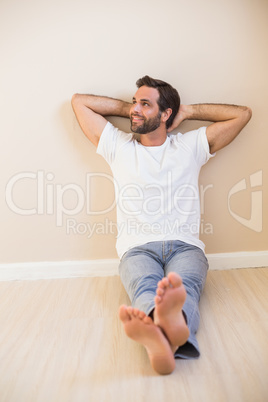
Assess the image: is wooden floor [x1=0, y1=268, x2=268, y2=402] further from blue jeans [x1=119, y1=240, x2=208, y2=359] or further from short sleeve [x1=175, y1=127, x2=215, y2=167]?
short sleeve [x1=175, y1=127, x2=215, y2=167]

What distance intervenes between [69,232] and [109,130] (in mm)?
652

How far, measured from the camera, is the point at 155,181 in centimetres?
202

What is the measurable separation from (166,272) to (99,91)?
3.37 ft

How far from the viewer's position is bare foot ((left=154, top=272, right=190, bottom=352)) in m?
1.34

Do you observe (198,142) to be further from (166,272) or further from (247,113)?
(166,272)

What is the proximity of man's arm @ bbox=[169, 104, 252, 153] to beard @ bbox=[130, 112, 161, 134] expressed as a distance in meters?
0.12

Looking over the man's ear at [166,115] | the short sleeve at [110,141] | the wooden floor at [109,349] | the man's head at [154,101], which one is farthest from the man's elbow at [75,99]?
the wooden floor at [109,349]

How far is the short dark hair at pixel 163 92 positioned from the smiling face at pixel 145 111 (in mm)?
22

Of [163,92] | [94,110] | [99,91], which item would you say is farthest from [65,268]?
[163,92]

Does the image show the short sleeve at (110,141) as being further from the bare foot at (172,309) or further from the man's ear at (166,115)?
the bare foot at (172,309)

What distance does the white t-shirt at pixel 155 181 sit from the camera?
201 cm

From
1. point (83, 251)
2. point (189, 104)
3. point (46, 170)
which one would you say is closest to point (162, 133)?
point (189, 104)

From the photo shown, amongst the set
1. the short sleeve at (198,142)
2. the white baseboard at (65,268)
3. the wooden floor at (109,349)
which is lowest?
the wooden floor at (109,349)

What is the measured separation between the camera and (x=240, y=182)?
224 centimetres
